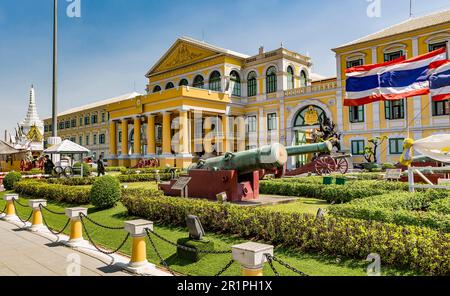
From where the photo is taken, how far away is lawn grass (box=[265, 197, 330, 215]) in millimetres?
10180

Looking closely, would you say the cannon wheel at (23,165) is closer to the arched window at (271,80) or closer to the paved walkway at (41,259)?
the arched window at (271,80)

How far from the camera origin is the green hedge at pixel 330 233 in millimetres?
4941

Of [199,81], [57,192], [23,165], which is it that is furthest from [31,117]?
[57,192]

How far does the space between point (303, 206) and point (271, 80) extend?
26.3m

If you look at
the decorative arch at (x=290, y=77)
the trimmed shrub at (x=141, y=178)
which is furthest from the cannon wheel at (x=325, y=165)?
the decorative arch at (x=290, y=77)

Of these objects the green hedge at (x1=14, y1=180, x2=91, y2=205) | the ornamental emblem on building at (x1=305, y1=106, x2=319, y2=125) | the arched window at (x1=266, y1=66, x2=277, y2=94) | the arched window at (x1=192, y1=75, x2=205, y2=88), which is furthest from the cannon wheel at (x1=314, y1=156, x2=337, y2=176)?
the arched window at (x1=192, y1=75, x2=205, y2=88)

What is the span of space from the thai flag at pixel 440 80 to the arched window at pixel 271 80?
22801mm

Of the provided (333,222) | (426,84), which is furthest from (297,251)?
(426,84)

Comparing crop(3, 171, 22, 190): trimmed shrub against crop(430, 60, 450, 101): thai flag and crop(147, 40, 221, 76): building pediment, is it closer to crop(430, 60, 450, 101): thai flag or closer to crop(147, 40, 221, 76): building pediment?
crop(430, 60, 450, 101): thai flag

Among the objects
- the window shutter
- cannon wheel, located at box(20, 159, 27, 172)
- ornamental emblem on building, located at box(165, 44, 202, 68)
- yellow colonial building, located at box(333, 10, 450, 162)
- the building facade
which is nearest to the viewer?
yellow colonial building, located at box(333, 10, 450, 162)

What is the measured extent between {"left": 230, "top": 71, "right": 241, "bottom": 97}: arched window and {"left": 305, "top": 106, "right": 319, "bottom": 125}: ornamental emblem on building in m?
8.33

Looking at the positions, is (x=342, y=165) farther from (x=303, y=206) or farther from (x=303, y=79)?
(x=303, y=79)
